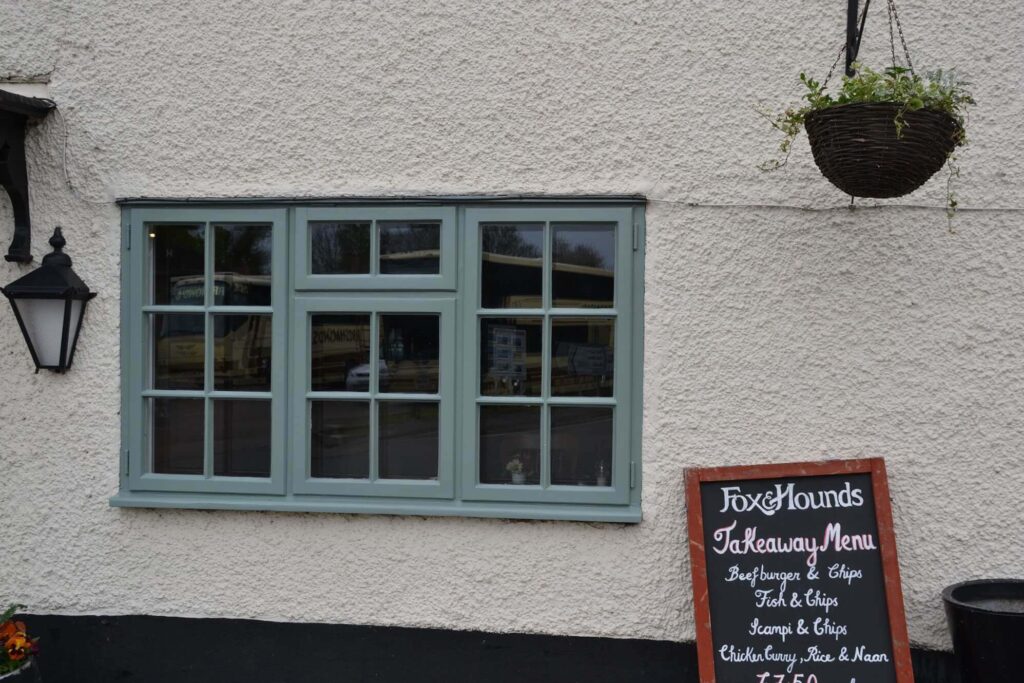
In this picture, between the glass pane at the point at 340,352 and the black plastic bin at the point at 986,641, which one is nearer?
the black plastic bin at the point at 986,641

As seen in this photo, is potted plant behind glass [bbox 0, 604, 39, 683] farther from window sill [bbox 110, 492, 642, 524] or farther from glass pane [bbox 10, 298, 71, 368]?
glass pane [bbox 10, 298, 71, 368]

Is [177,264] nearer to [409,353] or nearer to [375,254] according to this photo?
[375,254]

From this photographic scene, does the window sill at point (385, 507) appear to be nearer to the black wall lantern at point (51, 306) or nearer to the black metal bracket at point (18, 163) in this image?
the black wall lantern at point (51, 306)

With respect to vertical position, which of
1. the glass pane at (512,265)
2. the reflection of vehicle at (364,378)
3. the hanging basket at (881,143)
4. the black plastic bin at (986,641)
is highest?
the hanging basket at (881,143)

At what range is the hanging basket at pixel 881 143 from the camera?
3.10 m

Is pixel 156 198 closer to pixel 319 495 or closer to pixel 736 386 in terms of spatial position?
pixel 319 495

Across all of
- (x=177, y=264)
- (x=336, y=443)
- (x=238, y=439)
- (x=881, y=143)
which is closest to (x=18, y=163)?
(x=177, y=264)

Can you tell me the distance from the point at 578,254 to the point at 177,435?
81.7 inches

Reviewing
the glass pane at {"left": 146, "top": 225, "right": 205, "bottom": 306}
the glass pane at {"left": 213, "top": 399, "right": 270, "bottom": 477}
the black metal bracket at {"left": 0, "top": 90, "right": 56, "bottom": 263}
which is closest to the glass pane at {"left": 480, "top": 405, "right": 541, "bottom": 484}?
the glass pane at {"left": 213, "top": 399, "right": 270, "bottom": 477}

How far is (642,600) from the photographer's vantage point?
396cm

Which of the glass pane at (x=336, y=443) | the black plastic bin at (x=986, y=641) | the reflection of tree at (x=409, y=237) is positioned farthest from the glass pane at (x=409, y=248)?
the black plastic bin at (x=986, y=641)

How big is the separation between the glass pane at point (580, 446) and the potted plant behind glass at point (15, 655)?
2381 millimetres

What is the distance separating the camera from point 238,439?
4219mm

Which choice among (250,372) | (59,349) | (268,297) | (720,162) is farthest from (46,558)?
(720,162)
